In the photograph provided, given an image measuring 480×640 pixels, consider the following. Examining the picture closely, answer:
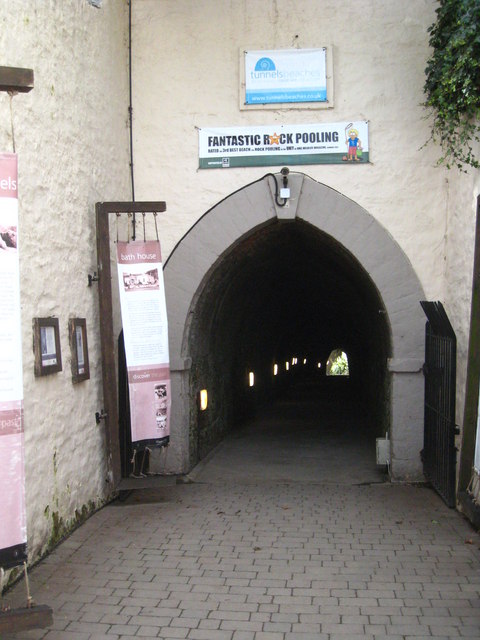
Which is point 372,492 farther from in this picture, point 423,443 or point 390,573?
point 390,573

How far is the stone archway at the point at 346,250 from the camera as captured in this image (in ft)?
22.8

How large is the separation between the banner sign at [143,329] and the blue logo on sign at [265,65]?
2360mm

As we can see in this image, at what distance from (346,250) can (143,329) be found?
2.41m

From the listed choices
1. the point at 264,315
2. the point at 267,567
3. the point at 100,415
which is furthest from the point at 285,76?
the point at 264,315

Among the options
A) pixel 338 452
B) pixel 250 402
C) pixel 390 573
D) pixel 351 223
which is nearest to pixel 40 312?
pixel 390 573

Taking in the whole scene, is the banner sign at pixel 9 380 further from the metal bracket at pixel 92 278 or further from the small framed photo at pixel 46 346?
the metal bracket at pixel 92 278

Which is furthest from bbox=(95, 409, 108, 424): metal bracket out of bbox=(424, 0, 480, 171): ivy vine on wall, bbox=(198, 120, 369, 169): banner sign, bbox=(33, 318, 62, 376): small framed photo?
bbox=(424, 0, 480, 171): ivy vine on wall

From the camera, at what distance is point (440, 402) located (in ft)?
20.2

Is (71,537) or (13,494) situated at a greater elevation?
(13,494)

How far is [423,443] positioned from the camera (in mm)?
6902

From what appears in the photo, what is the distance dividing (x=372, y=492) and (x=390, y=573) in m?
2.17

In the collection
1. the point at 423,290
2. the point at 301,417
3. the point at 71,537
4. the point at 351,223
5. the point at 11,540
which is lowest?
the point at 301,417

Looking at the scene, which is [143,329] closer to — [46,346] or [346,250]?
[46,346]

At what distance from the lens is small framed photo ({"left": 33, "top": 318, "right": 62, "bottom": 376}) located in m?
4.82
